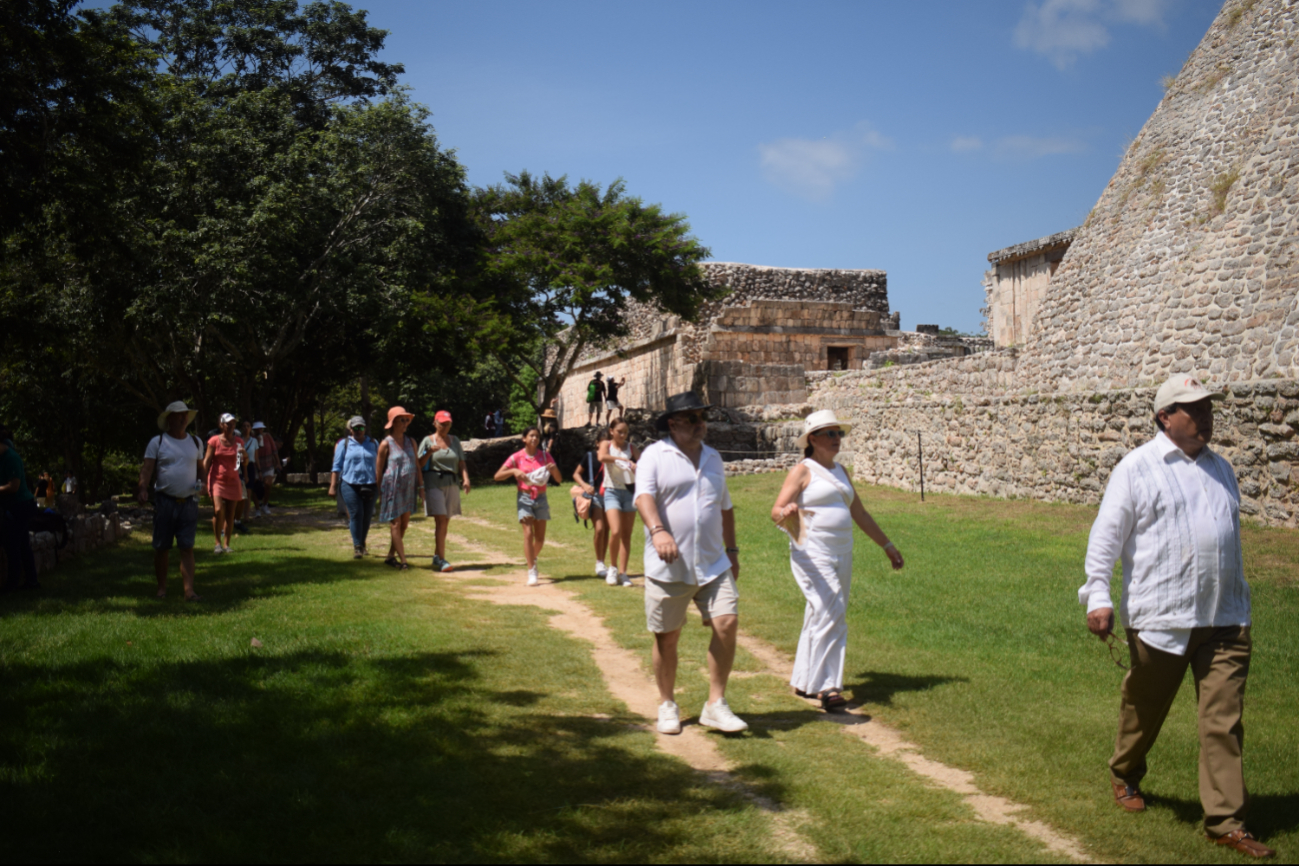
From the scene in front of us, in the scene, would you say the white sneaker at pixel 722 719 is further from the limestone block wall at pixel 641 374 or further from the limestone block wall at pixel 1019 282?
the limestone block wall at pixel 641 374

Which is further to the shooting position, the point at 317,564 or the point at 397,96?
the point at 397,96

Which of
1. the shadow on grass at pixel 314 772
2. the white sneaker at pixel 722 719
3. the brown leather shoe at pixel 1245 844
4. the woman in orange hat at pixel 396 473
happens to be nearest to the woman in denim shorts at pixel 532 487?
the woman in orange hat at pixel 396 473

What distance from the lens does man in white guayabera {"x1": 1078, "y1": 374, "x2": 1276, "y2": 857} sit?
3641 mm

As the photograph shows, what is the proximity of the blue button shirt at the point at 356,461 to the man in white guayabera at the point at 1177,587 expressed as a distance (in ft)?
28.1

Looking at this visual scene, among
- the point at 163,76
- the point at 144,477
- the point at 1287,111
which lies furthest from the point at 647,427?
the point at 144,477

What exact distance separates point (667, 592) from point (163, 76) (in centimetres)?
1662

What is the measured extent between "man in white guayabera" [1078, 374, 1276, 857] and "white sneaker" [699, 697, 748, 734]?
5.76ft

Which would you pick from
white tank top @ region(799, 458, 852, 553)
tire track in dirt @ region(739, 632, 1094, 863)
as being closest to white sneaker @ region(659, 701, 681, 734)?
tire track in dirt @ region(739, 632, 1094, 863)

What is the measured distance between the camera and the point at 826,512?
5.45 m

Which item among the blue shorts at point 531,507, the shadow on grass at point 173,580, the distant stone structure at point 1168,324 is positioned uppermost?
the distant stone structure at point 1168,324

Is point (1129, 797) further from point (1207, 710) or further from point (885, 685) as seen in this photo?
point (885, 685)

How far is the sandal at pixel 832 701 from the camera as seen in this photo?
5395 mm

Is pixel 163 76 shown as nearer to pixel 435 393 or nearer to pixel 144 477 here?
pixel 144 477

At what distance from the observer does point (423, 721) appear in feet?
16.4
